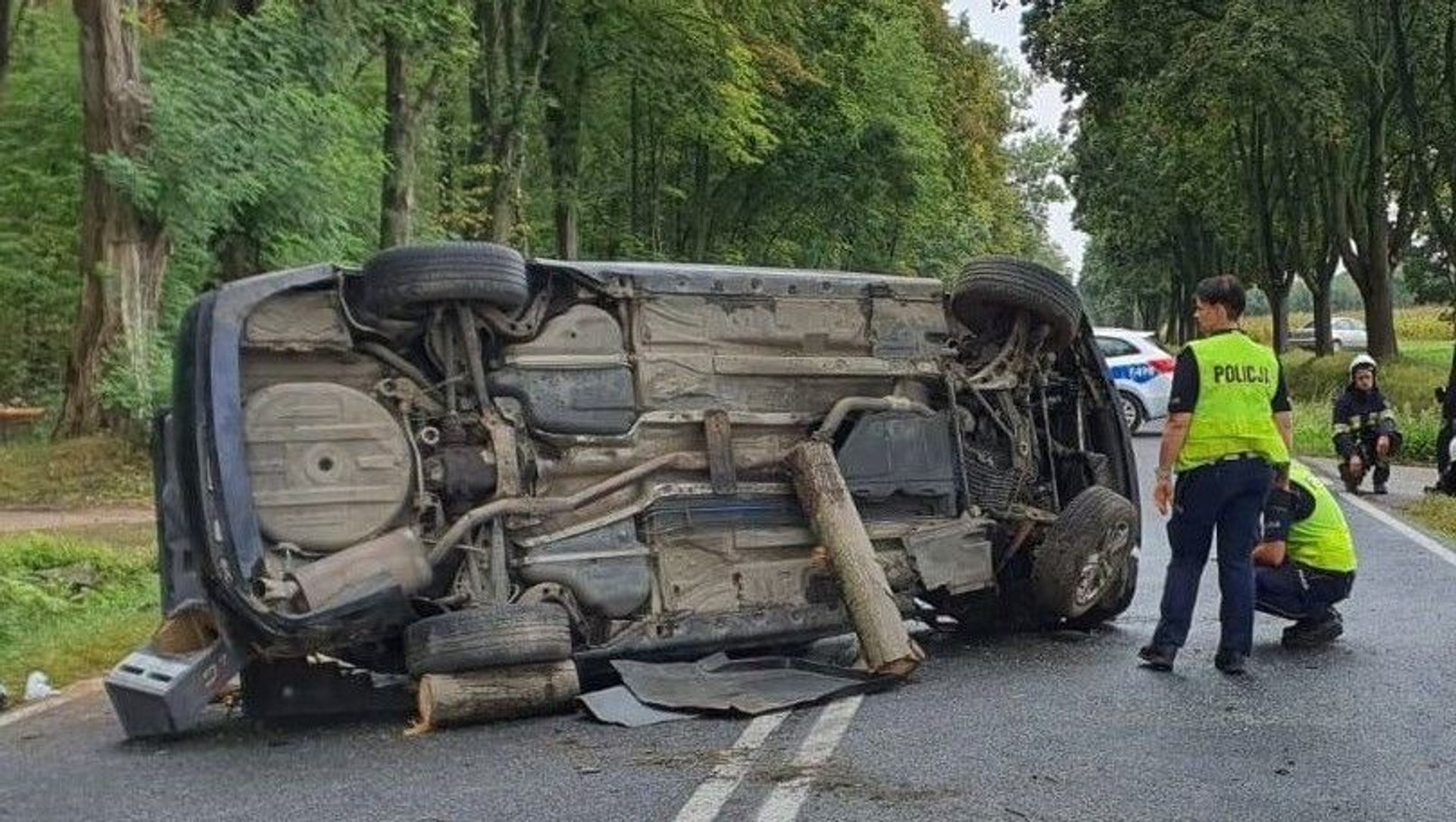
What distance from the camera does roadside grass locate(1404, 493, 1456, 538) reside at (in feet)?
41.7

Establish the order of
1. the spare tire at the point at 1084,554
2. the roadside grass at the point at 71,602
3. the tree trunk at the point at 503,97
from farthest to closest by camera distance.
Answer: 1. the tree trunk at the point at 503,97
2. the roadside grass at the point at 71,602
3. the spare tire at the point at 1084,554

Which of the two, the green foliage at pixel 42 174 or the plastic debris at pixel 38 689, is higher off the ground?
the green foliage at pixel 42 174

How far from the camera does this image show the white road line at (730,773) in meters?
5.03

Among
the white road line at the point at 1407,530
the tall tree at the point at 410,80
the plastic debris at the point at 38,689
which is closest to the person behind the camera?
the plastic debris at the point at 38,689

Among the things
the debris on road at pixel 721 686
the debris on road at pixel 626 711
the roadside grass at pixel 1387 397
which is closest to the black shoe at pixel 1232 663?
the debris on road at pixel 721 686

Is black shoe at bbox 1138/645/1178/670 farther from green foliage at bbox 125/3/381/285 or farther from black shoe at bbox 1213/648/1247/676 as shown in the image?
green foliage at bbox 125/3/381/285

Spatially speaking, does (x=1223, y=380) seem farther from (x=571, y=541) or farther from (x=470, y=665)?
(x=470, y=665)

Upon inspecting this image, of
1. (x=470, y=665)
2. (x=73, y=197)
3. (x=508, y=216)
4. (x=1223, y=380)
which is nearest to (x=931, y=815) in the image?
(x=470, y=665)

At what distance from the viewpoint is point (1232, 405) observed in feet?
23.7

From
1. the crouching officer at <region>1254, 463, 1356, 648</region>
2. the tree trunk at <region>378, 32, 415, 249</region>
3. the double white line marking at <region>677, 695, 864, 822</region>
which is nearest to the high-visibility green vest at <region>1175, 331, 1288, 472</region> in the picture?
the crouching officer at <region>1254, 463, 1356, 648</region>

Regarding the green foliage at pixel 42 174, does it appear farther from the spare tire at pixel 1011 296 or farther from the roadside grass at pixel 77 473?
the spare tire at pixel 1011 296

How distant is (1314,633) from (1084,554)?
3.65 feet

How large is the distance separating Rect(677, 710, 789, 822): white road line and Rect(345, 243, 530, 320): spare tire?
204 centimetres

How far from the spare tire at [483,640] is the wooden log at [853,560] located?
1.33 m
